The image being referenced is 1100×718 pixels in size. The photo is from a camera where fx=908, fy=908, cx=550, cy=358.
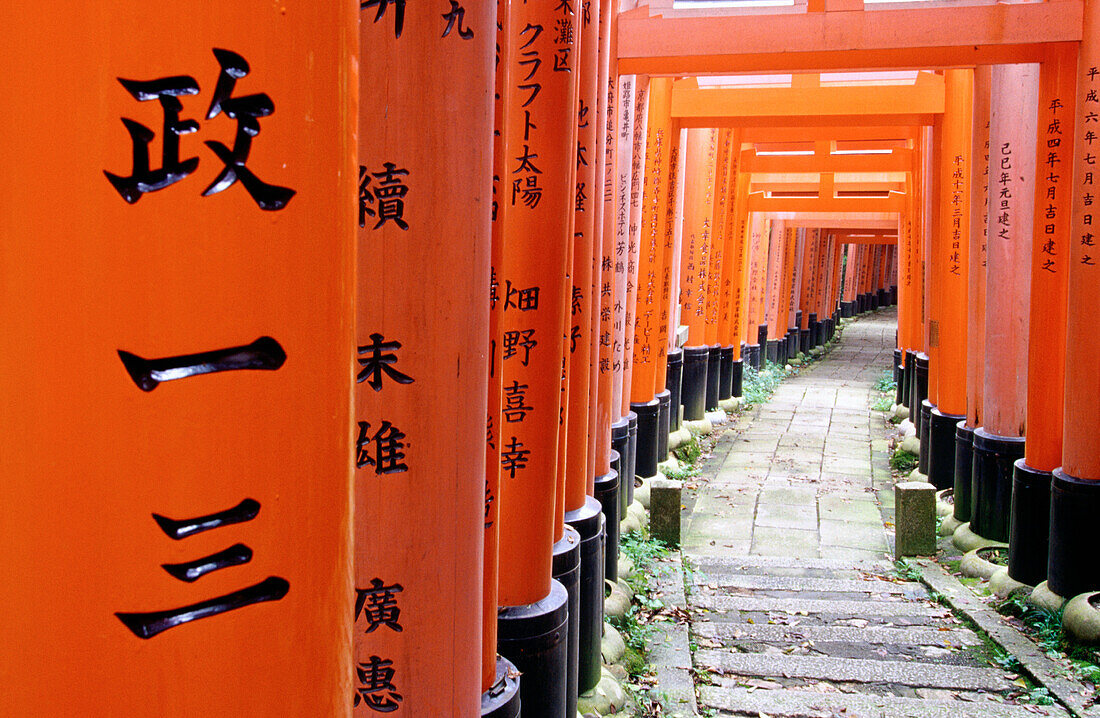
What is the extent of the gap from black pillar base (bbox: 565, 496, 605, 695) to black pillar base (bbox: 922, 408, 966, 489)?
5.29 meters

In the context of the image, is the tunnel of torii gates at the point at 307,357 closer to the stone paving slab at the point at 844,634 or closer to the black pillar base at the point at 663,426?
the stone paving slab at the point at 844,634

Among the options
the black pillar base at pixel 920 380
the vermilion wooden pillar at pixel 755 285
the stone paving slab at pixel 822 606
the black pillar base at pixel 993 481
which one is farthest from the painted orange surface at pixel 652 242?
the vermilion wooden pillar at pixel 755 285

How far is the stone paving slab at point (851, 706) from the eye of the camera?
167 inches

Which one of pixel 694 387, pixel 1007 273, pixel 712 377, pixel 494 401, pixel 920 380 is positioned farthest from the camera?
pixel 712 377

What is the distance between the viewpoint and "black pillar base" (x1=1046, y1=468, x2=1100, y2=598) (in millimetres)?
4988

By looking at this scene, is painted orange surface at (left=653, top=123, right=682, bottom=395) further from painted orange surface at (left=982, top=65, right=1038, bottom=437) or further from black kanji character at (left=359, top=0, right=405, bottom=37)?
black kanji character at (left=359, top=0, right=405, bottom=37)

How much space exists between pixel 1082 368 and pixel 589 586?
118 inches

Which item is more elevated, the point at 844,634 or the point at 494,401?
the point at 494,401

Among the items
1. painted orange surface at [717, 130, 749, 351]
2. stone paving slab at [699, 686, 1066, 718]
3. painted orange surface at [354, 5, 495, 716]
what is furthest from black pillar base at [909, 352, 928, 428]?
painted orange surface at [354, 5, 495, 716]

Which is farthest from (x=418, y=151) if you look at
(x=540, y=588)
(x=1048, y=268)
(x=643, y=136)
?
(x=643, y=136)

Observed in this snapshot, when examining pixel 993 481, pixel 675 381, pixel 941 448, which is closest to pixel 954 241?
pixel 941 448

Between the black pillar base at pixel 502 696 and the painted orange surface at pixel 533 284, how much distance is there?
0.46 meters

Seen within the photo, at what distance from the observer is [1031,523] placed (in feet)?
18.4

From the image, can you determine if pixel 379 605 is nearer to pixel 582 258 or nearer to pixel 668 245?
pixel 582 258
